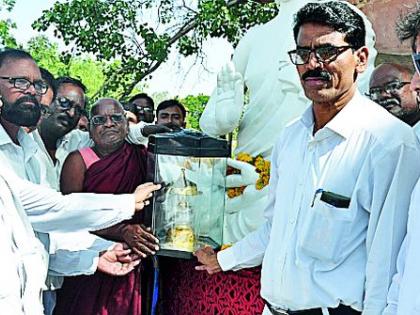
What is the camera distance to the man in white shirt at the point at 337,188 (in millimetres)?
1582

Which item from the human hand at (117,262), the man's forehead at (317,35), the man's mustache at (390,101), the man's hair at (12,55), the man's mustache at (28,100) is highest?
the man's forehead at (317,35)

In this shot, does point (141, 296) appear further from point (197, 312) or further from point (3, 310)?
point (3, 310)

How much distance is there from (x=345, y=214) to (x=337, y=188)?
7cm

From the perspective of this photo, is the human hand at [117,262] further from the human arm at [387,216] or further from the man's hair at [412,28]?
the man's hair at [412,28]

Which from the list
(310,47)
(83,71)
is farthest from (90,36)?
(310,47)

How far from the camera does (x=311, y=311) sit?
169 centimetres

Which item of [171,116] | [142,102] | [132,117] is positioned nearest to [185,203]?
[132,117]

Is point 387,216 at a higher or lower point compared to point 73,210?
higher

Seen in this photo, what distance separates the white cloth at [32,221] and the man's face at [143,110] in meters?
1.65

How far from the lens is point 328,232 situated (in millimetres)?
1636

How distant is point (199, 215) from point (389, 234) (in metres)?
1.08

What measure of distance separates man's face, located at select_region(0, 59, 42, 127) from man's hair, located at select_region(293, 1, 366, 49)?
1.13 metres

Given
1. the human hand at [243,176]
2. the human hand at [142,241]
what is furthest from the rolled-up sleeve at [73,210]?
the human hand at [243,176]

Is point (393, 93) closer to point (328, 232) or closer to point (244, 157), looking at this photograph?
point (244, 157)
